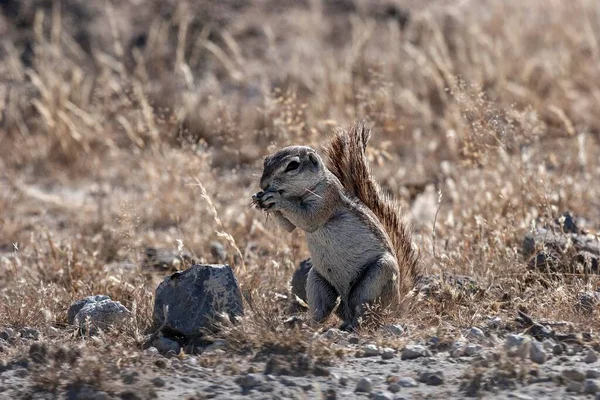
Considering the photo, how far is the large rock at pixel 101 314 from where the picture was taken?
19.8 feet

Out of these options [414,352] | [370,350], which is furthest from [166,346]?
[414,352]

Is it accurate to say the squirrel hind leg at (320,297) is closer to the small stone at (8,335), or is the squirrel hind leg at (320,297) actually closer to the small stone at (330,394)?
the small stone at (330,394)

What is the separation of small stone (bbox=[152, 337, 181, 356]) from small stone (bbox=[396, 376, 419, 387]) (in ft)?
4.16

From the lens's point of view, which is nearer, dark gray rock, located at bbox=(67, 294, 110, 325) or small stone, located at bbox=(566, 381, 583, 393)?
small stone, located at bbox=(566, 381, 583, 393)

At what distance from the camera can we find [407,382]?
499 centimetres

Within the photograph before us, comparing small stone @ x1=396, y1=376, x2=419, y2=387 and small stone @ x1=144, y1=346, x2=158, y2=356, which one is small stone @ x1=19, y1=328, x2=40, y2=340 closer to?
small stone @ x1=144, y1=346, x2=158, y2=356

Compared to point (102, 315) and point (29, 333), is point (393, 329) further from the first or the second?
point (29, 333)

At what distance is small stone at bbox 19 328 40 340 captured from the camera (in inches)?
236

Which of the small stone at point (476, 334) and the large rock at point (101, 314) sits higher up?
the large rock at point (101, 314)

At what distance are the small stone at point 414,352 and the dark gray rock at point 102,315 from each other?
165 centimetres

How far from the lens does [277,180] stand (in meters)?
6.03

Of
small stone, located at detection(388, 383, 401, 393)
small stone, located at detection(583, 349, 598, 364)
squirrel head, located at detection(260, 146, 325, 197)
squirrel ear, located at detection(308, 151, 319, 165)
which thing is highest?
squirrel ear, located at detection(308, 151, 319, 165)

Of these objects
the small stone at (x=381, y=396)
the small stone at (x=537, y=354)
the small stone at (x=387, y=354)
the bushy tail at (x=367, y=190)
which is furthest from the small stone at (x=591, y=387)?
the bushy tail at (x=367, y=190)

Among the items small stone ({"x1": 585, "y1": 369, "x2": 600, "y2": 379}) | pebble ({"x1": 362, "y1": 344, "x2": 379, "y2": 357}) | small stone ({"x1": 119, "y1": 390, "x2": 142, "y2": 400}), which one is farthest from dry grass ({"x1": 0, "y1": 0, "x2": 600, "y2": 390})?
small stone ({"x1": 119, "y1": 390, "x2": 142, "y2": 400})
